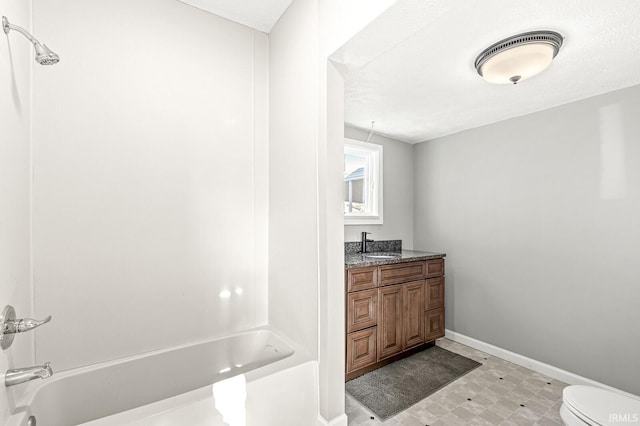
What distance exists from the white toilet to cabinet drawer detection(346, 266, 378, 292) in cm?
137

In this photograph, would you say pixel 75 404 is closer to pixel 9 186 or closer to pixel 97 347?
pixel 97 347

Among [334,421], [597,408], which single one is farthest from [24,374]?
[597,408]

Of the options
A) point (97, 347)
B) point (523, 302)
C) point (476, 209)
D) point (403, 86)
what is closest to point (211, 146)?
point (97, 347)

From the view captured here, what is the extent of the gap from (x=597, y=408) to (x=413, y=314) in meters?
1.55

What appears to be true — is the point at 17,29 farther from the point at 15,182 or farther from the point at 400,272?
the point at 400,272

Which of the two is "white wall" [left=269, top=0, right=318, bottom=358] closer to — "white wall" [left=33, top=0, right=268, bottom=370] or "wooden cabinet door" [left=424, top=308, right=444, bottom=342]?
"white wall" [left=33, top=0, right=268, bottom=370]

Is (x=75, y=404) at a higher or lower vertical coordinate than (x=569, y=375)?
higher

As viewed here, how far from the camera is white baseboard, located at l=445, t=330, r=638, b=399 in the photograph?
2.41m

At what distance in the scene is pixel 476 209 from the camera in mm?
3232

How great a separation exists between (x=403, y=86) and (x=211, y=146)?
1601 mm

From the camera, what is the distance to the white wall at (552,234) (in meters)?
2.28

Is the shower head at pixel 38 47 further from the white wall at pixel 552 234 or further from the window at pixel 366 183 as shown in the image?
the white wall at pixel 552 234

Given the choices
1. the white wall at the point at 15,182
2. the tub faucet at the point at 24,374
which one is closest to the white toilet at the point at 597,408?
the tub faucet at the point at 24,374

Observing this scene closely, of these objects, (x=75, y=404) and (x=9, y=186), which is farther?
(x=75, y=404)
